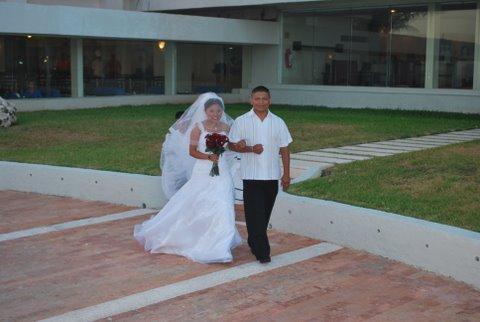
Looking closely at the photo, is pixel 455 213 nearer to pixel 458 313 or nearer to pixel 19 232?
pixel 458 313

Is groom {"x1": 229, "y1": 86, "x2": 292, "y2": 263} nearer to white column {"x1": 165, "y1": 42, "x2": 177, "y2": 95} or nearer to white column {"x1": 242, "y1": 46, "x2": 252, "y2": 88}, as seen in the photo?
white column {"x1": 165, "y1": 42, "x2": 177, "y2": 95}

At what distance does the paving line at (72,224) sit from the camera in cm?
816

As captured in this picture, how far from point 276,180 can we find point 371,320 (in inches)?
72.6

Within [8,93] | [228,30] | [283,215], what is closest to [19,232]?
[283,215]

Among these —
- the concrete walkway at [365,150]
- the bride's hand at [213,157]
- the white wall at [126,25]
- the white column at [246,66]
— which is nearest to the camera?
the bride's hand at [213,157]

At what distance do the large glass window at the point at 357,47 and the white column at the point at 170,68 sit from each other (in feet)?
14.1

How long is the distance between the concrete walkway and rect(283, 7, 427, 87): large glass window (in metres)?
8.80

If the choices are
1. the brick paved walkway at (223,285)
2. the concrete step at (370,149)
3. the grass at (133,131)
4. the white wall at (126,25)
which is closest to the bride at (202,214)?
the brick paved walkway at (223,285)

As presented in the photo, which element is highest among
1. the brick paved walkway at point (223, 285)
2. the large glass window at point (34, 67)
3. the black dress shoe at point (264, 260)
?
the large glass window at point (34, 67)

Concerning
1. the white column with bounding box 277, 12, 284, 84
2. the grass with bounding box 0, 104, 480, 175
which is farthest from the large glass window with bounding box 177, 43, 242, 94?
the grass with bounding box 0, 104, 480, 175

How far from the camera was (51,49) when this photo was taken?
23.1 meters

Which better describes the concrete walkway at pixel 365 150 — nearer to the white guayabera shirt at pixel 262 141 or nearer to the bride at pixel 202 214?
the bride at pixel 202 214

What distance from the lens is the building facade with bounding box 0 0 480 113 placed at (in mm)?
22375

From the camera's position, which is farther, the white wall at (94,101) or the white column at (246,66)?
the white column at (246,66)
